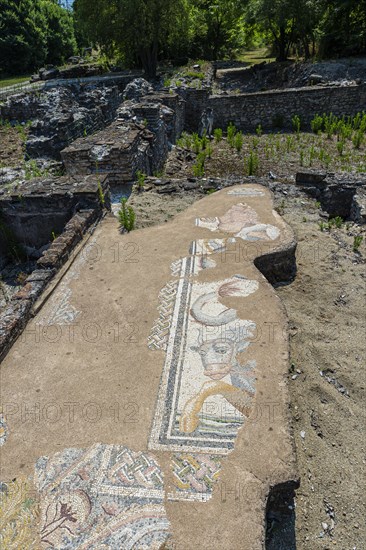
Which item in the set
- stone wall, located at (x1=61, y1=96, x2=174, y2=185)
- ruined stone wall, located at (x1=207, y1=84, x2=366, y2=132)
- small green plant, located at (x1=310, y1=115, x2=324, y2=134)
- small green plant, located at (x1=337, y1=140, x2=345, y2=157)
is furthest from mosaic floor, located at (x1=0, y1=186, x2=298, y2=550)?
ruined stone wall, located at (x1=207, y1=84, x2=366, y2=132)

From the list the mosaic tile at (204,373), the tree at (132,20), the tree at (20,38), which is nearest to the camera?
the mosaic tile at (204,373)

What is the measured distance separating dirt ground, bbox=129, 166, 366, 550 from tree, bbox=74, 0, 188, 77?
12.8 m

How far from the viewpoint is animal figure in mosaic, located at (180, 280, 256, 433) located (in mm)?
2754

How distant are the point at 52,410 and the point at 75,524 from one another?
0.88 metres

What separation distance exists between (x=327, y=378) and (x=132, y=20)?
53.7ft

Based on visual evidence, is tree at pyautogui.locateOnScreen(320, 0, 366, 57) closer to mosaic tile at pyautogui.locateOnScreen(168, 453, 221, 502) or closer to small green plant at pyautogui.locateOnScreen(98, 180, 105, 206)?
small green plant at pyautogui.locateOnScreen(98, 180, 105, 206)

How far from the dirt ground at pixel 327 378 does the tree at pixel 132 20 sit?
12751 millimetres

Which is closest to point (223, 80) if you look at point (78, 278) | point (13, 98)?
point (13, 98)

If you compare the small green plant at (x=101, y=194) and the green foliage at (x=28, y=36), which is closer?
the small green plant at (x=101, y=194)

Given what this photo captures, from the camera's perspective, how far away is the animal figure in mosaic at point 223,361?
9.04ft

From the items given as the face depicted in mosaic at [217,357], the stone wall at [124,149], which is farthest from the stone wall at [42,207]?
the face depicted in mosaic at [217,357]

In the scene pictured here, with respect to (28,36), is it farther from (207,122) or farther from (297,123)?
(297,123)

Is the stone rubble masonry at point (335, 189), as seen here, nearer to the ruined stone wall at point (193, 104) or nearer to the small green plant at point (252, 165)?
the small green plant at point (252, 165)

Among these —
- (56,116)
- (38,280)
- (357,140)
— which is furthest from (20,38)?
(38,280)
